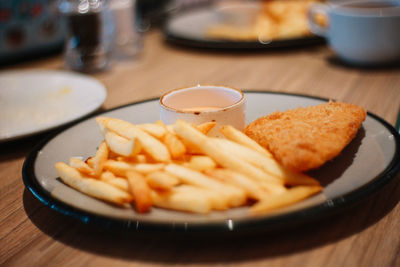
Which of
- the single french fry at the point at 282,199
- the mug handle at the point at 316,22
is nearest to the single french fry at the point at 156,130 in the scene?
the single french fry at the point at 282,199

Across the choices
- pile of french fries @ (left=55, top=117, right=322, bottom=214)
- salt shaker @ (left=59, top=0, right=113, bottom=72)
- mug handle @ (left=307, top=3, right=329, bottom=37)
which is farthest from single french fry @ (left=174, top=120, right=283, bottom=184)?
salt shaker @ (left=59, top=0, right=113, bottom=72)

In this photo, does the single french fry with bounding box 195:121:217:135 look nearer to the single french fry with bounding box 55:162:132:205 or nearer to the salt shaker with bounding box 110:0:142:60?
the single french fry with bounding box 55:162:132:205

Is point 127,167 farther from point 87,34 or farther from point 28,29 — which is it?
point 28,29

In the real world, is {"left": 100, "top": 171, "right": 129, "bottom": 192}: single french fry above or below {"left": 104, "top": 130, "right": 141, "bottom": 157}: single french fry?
below

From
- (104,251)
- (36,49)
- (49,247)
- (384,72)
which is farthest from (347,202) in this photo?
(36,49)

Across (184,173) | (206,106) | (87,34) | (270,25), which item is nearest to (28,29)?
(87,34)

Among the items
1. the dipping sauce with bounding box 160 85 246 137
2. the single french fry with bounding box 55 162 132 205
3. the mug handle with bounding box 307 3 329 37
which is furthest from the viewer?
the mug handle with bounding box 307 3 329 37

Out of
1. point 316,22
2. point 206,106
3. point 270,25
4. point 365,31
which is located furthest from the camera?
point 270,25
